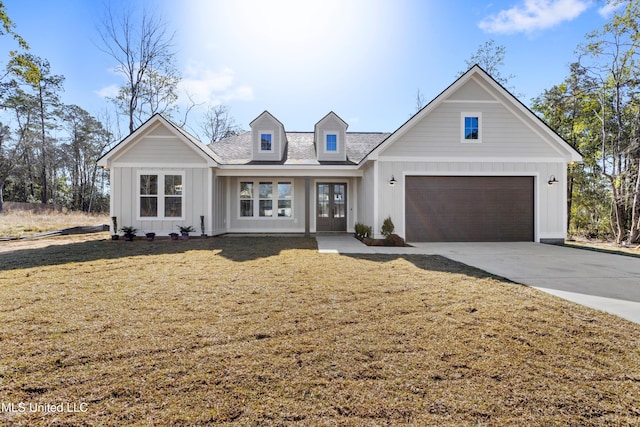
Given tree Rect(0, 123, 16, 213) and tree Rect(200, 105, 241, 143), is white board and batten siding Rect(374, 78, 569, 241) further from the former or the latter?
tree Rect(0, 123, 16, 213)

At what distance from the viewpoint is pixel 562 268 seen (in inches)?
237

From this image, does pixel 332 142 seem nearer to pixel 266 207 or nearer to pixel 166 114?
pixel 266 207

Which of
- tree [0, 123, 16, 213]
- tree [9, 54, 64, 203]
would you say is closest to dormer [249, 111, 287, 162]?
tree [9, 54, 64, 203]

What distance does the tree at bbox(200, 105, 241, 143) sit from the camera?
25547 mm

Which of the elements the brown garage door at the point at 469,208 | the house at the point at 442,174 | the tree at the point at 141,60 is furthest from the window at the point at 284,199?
the tree at the point at 141,60

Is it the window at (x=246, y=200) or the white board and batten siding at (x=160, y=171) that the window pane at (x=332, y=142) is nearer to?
the window at (x=246, y=200)

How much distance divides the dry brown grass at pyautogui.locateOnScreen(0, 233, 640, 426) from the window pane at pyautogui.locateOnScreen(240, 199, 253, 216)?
27.4 feet

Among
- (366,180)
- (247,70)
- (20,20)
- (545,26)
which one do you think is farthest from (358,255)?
(20,20)

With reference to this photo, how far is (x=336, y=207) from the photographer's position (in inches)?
528

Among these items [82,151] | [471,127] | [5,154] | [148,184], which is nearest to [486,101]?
[471,127]

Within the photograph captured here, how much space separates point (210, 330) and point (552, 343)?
325 cm

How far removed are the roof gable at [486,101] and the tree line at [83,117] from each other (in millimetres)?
14340

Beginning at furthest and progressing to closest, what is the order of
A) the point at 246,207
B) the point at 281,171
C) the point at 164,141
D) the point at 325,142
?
the point at 246,207, the point at 325,142, the point at 281,171, the point at 164,141

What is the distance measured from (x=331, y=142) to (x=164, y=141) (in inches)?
262
